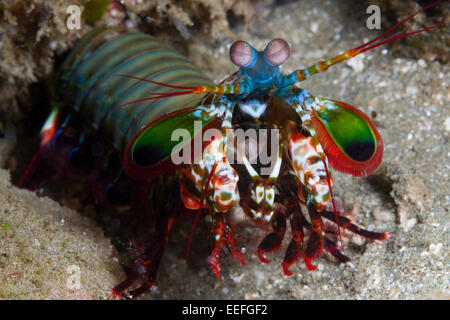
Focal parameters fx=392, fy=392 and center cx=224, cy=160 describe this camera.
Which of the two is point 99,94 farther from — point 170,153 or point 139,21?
point 170,153

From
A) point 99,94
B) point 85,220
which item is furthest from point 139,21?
point 85,220

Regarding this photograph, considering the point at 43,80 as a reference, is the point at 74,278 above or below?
below

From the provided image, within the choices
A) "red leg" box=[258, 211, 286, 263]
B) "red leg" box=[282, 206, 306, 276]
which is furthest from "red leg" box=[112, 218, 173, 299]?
"red leg" box=[282, 206, 306, 276]

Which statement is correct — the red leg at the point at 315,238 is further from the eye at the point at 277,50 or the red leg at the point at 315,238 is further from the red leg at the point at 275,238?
the eye at the point at 277,50

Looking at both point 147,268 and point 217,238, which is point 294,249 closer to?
point 217,238

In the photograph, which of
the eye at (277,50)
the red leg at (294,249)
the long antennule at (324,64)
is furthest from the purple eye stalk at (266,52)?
the red leg at (294,249)

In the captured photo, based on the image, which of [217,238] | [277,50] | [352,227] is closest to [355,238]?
[352,227]
